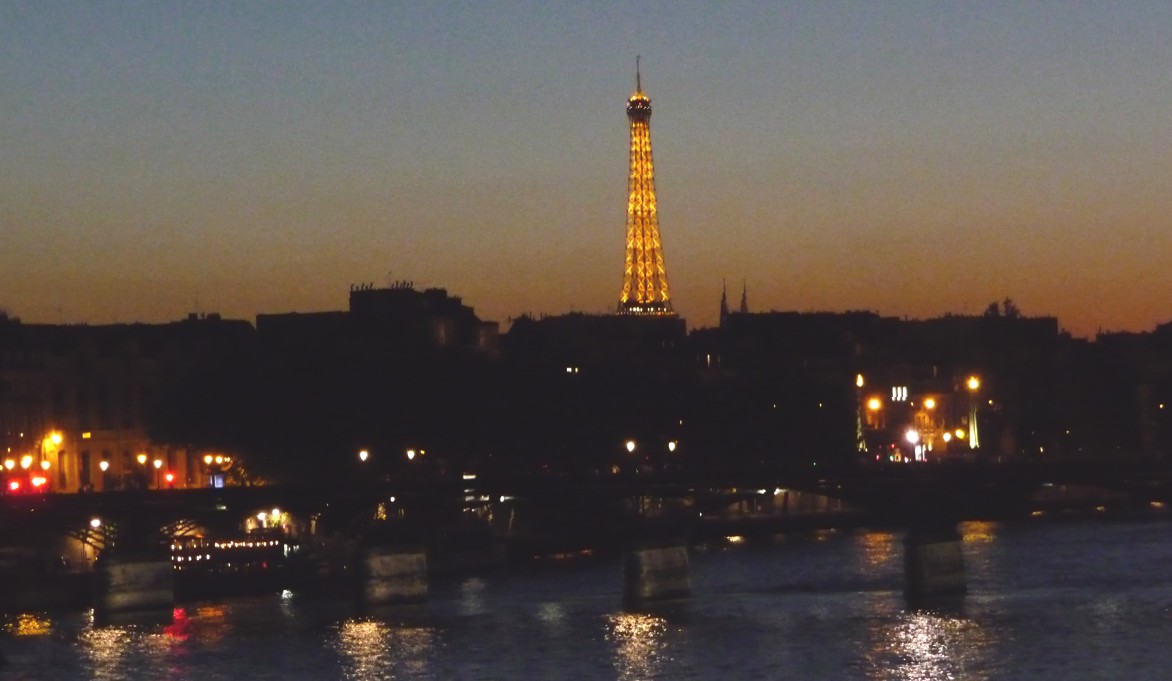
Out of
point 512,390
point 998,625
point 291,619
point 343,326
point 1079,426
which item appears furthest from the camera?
point 1079,426

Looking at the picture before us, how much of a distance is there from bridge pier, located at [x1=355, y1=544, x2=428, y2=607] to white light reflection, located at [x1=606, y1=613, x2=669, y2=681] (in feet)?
21.3

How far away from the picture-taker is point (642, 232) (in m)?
138

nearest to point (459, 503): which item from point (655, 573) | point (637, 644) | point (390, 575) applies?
point (390, 575)

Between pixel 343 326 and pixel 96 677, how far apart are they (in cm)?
6065

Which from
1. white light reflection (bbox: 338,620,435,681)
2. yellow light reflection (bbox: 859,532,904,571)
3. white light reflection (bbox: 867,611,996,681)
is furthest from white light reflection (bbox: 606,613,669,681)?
yellow light reflection (bbox: 859,532,904,571)

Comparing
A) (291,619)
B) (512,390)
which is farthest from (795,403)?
(291,619)

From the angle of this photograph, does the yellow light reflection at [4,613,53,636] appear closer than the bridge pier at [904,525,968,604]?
Yes

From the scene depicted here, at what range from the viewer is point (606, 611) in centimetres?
5822

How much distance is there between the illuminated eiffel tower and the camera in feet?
440

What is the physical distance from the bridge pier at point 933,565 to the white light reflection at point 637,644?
6.12m

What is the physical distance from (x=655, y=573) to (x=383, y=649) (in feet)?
32.7

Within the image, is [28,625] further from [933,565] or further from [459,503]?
[933,565]

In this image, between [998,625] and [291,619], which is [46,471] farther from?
[998,625]

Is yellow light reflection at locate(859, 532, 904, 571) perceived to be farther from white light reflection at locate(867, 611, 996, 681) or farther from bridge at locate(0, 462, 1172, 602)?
white light reflection at locate(867, 611, 996, 681)
